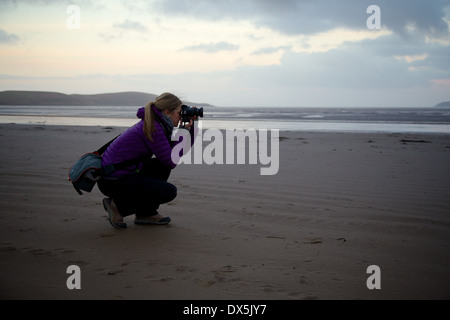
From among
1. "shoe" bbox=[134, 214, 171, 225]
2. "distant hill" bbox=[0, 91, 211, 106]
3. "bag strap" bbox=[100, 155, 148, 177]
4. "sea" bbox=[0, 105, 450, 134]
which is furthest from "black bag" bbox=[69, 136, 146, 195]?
"distant hill" bbox=[0, 91, 211, 106]

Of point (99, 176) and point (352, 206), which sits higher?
point (99, 176)

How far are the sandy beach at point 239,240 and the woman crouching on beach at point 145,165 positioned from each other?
0.20 m

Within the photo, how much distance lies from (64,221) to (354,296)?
8.88 feet

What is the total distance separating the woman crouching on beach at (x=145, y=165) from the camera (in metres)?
3.02

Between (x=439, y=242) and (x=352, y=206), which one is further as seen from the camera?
(x=352, y=206)

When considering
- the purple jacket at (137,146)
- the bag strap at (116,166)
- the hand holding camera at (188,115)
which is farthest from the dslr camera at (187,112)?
the bag strap at (116,166)

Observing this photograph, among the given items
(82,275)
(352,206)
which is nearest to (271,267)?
(82,275)

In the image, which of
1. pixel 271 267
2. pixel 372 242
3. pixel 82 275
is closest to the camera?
pixel 82 275

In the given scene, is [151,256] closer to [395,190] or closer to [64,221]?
[64,221]

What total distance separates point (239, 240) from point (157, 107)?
4.57ft

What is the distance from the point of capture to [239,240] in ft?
9.87

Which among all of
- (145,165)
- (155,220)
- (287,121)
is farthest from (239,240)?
(287,121)
